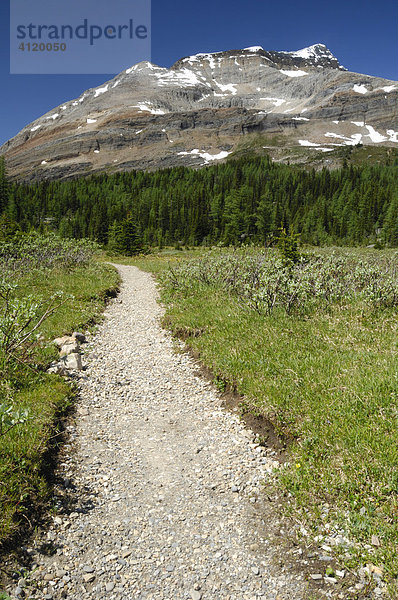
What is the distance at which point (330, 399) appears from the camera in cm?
651

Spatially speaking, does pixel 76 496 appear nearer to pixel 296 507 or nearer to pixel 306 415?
pixel 296 507

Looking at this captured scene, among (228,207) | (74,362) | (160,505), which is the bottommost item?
(160,505)

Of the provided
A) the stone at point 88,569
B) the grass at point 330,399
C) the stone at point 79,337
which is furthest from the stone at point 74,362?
the stone at point 88,569

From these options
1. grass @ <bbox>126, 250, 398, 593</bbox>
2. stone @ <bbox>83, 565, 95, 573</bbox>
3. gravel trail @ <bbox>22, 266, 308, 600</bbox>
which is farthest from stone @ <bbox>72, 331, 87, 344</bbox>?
stone @ <bbox>83, 565, 95, 573</bbox>

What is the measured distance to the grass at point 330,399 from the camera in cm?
459

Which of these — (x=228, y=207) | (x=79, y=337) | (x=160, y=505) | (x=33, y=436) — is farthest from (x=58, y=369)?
(x=228, y=207)

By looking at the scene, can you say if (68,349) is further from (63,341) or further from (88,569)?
(88,569)

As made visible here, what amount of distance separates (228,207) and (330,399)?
112508mm

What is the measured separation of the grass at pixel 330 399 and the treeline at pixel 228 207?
286ft

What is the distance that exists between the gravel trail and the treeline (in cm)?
8898

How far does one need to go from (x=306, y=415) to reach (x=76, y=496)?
4.03 metres

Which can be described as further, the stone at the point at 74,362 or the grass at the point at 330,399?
the stone at the point at 74,362

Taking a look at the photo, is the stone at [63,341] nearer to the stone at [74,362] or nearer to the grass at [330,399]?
the stone at [74,362]

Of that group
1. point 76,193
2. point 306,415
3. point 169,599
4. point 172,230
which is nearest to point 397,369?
point 306,415
